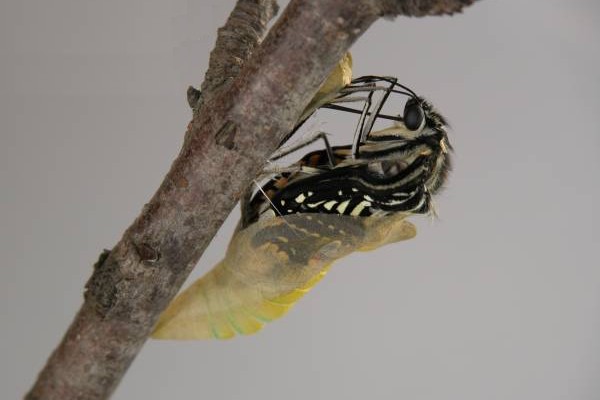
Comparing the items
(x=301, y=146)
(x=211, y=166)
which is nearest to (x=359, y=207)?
(x=301, y=146)

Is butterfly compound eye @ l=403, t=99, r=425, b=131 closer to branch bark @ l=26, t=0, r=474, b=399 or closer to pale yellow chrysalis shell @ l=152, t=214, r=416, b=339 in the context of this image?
pale yellow chrysalis shell @ l=152, t=214, r=416, b=339

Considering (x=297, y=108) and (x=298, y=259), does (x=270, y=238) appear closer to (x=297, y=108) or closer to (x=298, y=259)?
(x=298, y=259)

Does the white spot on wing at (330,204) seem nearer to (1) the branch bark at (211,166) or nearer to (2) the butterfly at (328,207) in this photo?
(2) the butterfly at (328,207)

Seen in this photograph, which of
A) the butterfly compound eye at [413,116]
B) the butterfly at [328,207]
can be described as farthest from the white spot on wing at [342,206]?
the butterfly compound eye at [413,116]

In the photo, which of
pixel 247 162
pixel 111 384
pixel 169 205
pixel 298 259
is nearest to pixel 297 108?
pixel 247 162

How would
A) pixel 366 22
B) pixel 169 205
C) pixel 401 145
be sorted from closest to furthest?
1. pixel 366 22
2. pixel 169 205
3. pixel 401 145

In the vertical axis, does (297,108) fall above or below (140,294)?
above

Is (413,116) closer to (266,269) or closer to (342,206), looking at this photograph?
(342,206)
